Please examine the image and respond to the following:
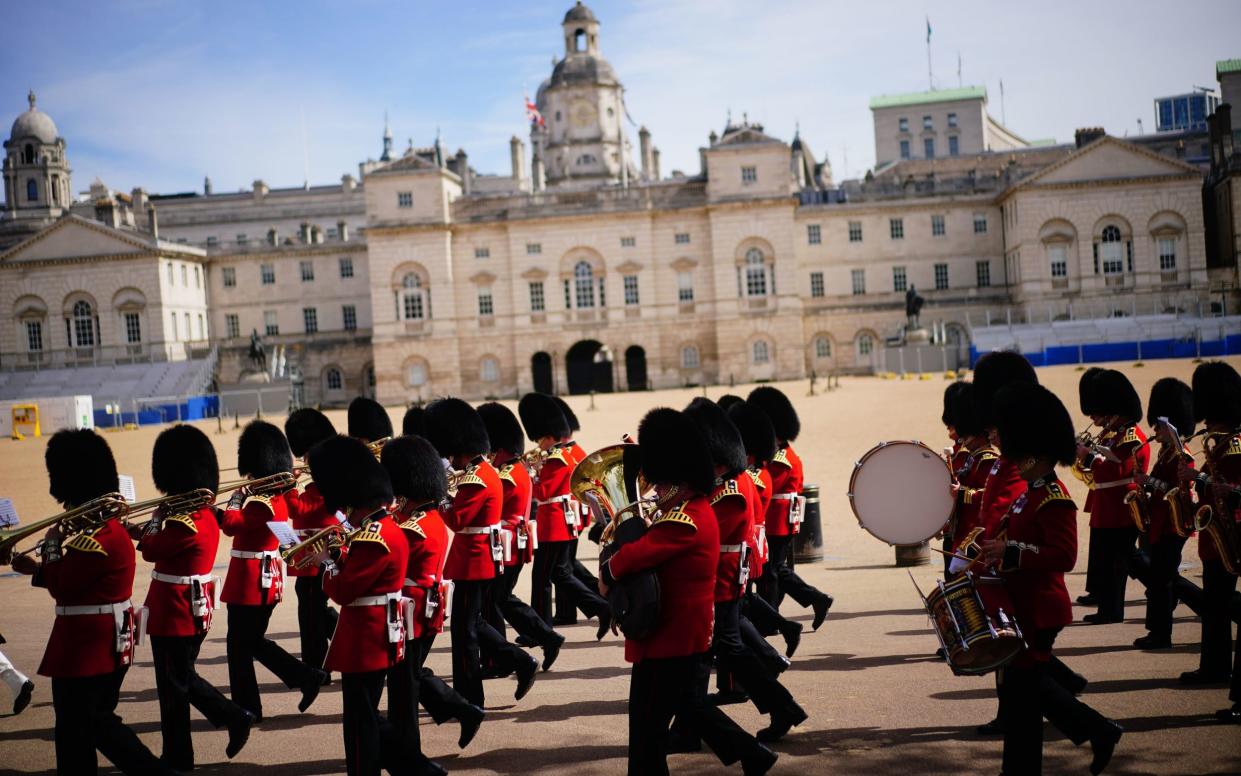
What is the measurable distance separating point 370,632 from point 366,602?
0.15 metres

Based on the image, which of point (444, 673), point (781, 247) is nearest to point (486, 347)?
point (781, 247)

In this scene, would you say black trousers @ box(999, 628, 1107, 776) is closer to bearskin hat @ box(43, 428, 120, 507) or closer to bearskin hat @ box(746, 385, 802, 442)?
bearskin hat @ box(746, 385, 802, 442)

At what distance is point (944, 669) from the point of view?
8.70 m

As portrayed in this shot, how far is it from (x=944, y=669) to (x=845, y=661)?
2.35 feet

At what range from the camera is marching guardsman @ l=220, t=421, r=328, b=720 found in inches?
317

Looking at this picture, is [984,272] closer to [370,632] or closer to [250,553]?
[250,553]

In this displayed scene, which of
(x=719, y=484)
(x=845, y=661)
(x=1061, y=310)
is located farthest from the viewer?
(x=1061, y=310)

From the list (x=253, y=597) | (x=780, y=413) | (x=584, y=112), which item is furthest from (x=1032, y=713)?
(x=584, y=112)

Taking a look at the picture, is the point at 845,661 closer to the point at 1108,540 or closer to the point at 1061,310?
the point at 1108,540

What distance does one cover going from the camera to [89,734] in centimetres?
652

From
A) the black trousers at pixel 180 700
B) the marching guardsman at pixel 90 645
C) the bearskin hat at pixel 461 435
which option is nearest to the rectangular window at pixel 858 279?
the bearskin hat at pixel 461 435

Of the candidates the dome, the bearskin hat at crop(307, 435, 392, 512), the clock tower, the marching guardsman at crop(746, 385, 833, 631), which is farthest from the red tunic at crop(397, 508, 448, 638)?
the dome

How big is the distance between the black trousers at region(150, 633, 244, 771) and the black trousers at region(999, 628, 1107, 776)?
426 cm

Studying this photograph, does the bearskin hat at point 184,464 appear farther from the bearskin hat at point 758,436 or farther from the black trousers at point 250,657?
the bearskin hat at point 758,436
